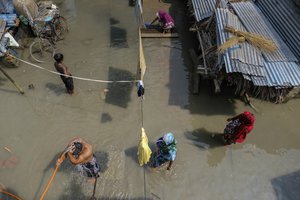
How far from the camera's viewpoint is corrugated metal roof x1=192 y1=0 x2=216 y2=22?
29.3ft

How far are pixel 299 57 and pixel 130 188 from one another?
20.6ft

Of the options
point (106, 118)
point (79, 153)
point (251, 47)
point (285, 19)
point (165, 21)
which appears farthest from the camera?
point (165, 21)

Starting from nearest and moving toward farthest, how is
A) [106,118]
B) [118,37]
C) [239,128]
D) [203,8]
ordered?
[239,128] < [106,118] < [203,8] < [118,37]

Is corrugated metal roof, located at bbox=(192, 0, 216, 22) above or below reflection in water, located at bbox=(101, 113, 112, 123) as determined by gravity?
above

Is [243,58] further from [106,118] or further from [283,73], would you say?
[106,118]

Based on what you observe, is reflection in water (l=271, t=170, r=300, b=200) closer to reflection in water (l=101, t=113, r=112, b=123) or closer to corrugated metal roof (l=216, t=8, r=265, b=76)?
corrugated metal roof (l=216, t=8, r=265, b=76)

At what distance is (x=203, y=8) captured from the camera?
9219 millimetres

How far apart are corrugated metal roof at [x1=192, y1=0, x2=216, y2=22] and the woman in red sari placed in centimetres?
410

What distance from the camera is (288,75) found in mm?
7043

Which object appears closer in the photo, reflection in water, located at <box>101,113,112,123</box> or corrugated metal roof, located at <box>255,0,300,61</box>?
reflection in water, located at <box>101,113,112,123</box>

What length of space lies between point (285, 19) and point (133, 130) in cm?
643

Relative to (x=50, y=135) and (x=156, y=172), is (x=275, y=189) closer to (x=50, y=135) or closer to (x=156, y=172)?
(x=156, y=172)

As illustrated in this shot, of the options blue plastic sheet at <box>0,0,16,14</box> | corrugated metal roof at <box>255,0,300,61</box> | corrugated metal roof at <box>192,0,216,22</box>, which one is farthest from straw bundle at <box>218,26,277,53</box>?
blue plastic sheet at <box>0,0,16,14</box>

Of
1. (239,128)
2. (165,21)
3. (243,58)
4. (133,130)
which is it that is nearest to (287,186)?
(239,128)
